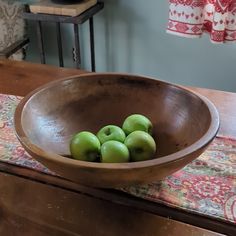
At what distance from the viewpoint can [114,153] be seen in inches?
29.2

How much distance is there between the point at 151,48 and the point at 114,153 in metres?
1.66

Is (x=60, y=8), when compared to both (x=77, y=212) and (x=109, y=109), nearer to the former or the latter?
(x=109, y=109)

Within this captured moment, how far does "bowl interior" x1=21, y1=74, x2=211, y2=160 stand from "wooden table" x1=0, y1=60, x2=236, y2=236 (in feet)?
0.33

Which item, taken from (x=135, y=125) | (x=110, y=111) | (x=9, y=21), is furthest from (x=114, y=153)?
(x=9, y=21)

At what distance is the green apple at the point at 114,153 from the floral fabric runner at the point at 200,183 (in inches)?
4.2

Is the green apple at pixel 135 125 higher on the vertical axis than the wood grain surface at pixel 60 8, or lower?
lower

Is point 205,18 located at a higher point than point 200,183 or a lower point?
higher

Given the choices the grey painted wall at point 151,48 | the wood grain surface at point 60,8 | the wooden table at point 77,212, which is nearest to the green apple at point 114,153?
the wooden table at point 77,212

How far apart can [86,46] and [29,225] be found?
6.08ft

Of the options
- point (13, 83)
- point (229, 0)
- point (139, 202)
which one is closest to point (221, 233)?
point (139, 202)

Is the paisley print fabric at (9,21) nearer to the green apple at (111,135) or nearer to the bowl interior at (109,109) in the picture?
the bowl interior at (109,109)

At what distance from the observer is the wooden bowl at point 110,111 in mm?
843

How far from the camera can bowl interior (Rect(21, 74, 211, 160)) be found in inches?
34.5

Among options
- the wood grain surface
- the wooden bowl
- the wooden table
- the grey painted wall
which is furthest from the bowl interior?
the grey painted wall
